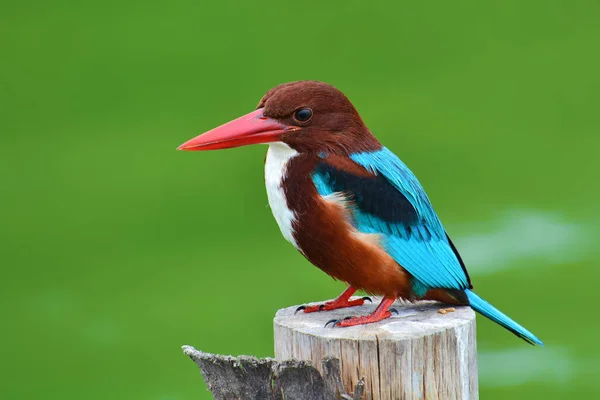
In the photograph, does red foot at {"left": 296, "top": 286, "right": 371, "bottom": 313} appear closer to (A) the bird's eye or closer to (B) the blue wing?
(B) the blue wing

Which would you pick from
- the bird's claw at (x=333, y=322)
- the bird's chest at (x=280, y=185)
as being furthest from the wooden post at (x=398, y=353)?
the bird's chest at (x=280, y=185)

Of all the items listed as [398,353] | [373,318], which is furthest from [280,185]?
[398,353]

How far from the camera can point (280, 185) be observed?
2.32 metres

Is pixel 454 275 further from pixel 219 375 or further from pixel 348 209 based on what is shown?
pixel 219 375

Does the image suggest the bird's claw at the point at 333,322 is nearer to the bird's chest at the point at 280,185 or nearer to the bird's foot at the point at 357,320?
the bird's foot at the point at 357,320

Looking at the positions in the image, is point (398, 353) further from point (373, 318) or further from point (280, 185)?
point (280, 185)

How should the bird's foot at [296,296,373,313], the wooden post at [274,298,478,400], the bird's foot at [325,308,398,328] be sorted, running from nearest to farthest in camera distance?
1. the wooden post at [274,298,478,400]
2. the bird's foot at [325,308,398,328]
3. the bird's foot at [296,296,373,313]

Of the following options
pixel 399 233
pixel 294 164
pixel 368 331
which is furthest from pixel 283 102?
pixel 368 331

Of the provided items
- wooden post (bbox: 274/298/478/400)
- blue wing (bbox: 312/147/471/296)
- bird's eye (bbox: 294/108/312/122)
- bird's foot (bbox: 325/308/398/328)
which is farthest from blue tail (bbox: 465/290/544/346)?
bird's eye (bbox: 294/108/312/122)

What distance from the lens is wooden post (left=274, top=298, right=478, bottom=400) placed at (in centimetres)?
207

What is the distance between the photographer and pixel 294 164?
2.32 metres

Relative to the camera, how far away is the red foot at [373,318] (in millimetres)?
2244

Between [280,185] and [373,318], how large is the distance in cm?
43

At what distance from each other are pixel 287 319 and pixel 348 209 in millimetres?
341
